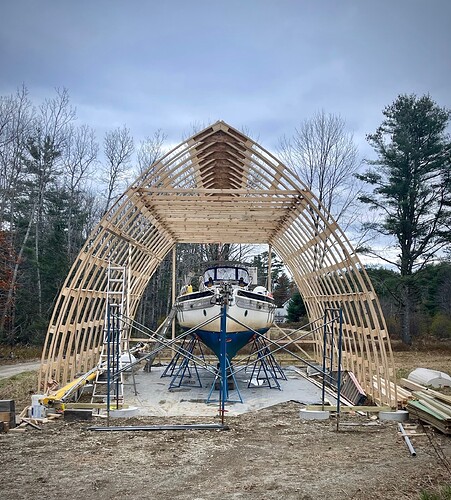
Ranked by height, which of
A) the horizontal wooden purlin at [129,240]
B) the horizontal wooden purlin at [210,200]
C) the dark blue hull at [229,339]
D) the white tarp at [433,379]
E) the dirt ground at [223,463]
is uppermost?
the horizontal wooden purlin at [210,200]

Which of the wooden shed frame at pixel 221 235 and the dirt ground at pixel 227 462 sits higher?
the wooden shed frame at pixel 221 235

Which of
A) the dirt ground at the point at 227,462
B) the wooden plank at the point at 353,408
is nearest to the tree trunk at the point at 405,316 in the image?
the wooden plank at the point at 353,408

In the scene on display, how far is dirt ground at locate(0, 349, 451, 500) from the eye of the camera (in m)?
5.53

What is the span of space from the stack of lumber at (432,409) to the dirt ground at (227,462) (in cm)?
21

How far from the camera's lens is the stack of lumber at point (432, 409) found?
318 inches

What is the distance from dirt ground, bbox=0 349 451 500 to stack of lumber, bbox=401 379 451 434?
213 mm

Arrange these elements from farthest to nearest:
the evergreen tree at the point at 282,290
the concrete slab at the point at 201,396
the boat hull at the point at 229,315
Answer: the evergreen tree at the point at 282,290 < the boat hull at the point at 229,315 < the concrete slab at the point at 201,396

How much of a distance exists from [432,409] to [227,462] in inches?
161

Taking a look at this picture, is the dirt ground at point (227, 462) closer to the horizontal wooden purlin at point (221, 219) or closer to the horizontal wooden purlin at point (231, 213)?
the horizontal wooden purlin at point (231, 213)

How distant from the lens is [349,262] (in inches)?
437

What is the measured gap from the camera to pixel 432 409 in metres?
8.73

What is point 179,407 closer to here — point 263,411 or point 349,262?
point 263,411

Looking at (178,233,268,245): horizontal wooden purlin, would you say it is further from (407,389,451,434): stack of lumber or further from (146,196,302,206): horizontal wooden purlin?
(407,389,451,434): stack of lumber

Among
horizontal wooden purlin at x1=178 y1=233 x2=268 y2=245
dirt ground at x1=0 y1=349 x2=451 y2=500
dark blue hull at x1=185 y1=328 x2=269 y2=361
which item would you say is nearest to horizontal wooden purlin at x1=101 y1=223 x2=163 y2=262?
horizontal wooden purlin at x1=178 y1=233 x2=268 y2=245
